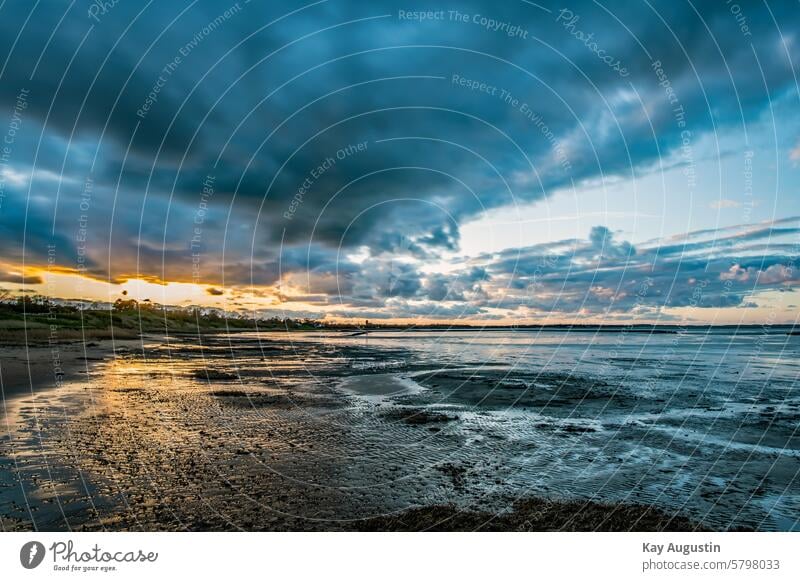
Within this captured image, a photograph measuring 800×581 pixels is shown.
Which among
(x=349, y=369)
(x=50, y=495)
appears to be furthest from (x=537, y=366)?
(x=50, y=495)

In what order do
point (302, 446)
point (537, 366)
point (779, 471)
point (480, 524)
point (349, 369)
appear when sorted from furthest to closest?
point (537, 366)
point (349, 369)
point (302, 446)
point (779, 471)
point (480, 524)

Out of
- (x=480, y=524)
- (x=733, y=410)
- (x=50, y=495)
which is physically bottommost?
(x=733, y=410)

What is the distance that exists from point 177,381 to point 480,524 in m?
30.2

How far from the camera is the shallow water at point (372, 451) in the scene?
1224 centimetres

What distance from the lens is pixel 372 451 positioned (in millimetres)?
17359

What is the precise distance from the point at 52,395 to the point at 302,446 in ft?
62.5

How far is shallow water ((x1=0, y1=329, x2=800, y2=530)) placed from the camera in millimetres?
12242

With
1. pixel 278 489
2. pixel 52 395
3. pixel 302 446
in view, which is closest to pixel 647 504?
pixel 278 489

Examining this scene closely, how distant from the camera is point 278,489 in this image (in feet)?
43.5

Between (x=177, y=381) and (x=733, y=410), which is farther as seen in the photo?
(x=177, y=381)

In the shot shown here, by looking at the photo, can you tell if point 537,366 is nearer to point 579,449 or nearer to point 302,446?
point 579,449

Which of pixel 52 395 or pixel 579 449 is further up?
pixel 52 395

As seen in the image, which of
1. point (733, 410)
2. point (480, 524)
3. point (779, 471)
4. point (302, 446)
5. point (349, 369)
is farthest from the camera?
point (349, 369)

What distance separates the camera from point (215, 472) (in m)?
14.5
